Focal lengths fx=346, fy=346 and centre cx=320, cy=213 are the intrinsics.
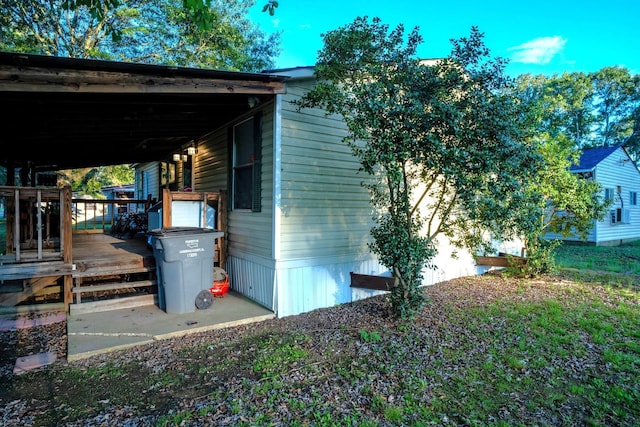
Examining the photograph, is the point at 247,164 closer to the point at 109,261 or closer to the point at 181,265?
the point at 181,265

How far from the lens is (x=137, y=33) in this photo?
1537cm

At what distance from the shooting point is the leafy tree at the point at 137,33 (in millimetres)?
12531

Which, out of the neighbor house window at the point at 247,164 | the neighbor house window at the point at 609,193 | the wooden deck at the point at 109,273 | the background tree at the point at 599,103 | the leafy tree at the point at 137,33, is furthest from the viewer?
the background tree at the point at 599,103

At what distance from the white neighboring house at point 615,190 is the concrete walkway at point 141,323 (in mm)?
14111

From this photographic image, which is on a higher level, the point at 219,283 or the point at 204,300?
the point at 219,283

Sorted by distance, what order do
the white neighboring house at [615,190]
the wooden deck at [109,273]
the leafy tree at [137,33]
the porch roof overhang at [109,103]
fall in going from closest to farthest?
the porch roof overhang at [109,103], the wooden deck at [109,273], the leafy tree at [137,33], the white neighboring house at [615,190]

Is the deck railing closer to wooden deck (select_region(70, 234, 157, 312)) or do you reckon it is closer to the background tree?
wooden deck (select_region(70, 234, 157, 312))

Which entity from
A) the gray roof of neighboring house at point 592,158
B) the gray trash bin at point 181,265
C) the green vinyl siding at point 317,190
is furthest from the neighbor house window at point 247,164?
the gray roof of neighboring house at point 592,158

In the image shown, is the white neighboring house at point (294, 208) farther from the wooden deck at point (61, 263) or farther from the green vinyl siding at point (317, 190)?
the wooden deck at point (61, 263)

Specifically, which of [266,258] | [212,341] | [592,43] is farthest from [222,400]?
[592,43]

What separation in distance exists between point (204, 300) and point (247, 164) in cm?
221

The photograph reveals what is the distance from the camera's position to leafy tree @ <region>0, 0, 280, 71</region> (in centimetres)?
1253

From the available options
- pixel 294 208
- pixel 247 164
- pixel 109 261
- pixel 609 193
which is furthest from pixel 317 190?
pixel 609 193

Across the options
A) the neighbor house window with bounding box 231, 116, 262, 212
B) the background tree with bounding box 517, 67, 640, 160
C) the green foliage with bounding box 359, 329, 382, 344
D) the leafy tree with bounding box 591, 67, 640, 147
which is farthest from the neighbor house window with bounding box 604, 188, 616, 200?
the leafy tree with bounding box 591, 67, 640, 147
